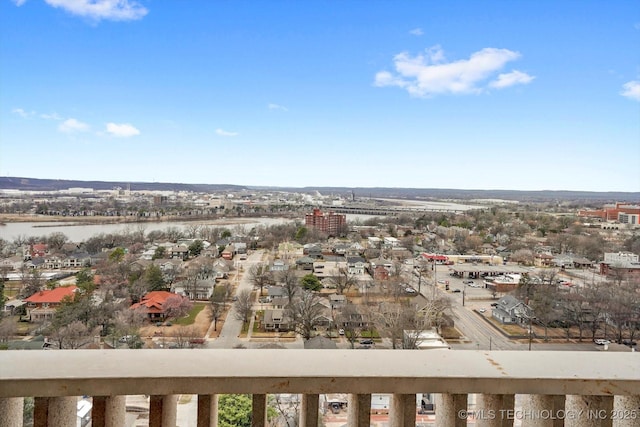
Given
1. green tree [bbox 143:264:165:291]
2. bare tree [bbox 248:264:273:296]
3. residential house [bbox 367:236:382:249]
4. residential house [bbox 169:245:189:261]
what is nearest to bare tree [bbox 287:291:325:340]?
bare tree [bbox 248:264:273:296]

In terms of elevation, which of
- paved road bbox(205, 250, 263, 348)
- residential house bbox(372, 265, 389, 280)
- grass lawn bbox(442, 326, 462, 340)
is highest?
residential house bbox(372, 265, 389, 280)

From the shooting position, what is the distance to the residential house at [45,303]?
6984 mm

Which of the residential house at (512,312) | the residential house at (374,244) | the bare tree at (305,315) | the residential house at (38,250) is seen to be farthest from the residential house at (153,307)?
the residential house at (374,244)

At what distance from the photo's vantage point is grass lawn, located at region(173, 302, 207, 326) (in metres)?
6.98

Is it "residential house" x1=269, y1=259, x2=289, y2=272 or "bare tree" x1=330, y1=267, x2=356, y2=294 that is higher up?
"residential house" x1=269, y1=259, x2=289, y2=272

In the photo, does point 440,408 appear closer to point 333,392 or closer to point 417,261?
point 333,392

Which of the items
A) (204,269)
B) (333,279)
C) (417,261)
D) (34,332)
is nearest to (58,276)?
(204,269)

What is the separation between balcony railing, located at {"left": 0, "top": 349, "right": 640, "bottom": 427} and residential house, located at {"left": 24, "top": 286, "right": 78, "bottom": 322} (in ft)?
25.4

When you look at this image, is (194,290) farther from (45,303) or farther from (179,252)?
(179,252)

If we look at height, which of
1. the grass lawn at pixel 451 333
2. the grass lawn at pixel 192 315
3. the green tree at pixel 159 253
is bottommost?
the grass lawn at pixel 192 315

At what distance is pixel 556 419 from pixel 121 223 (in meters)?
27.1

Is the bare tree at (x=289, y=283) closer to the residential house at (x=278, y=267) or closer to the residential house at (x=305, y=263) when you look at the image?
the residential house at (x=278, y=267)

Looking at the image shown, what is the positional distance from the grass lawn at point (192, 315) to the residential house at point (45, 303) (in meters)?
2.12

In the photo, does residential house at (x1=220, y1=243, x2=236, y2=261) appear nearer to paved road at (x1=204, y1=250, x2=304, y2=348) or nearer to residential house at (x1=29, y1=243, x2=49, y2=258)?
residential house at (x1=29, y1=243, x2=49, y2=258)
